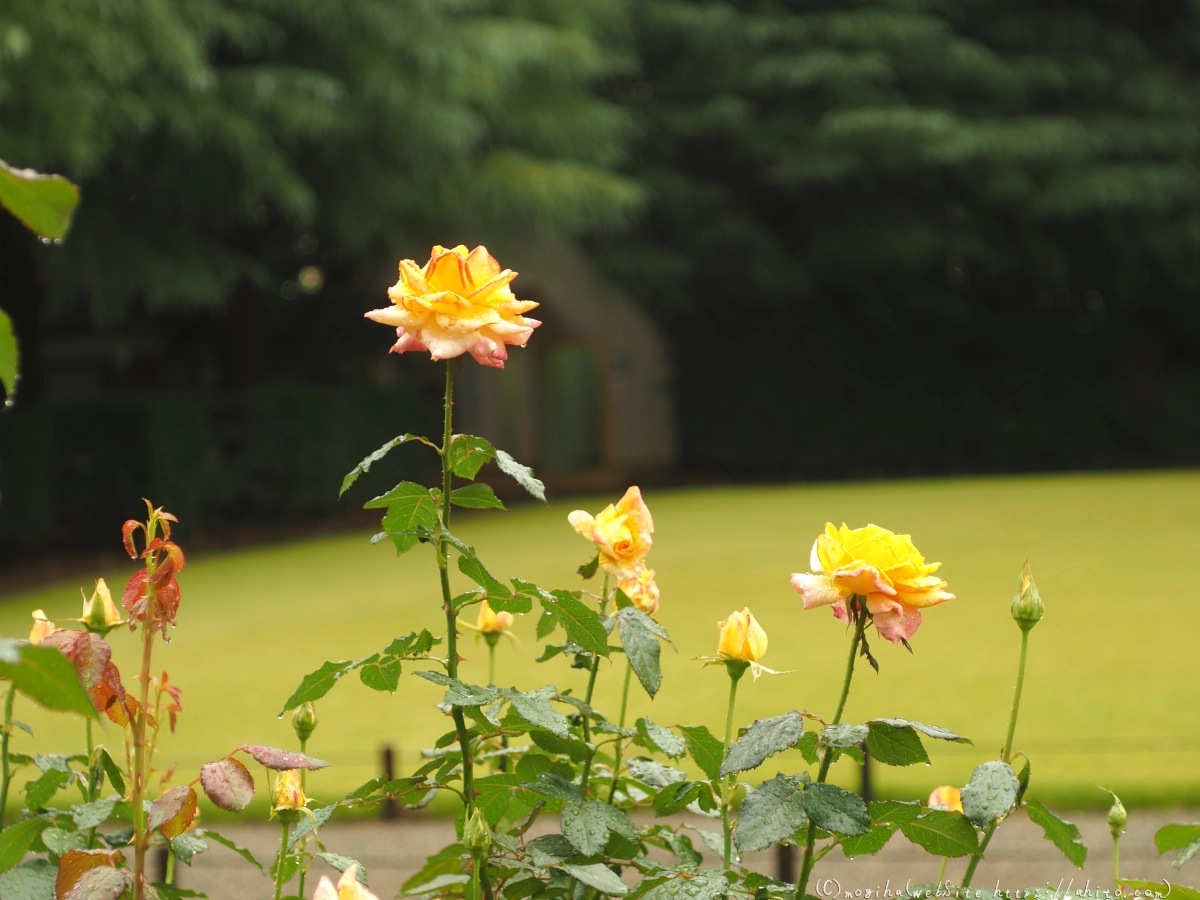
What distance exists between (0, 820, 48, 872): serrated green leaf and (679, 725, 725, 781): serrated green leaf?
1.76 feet

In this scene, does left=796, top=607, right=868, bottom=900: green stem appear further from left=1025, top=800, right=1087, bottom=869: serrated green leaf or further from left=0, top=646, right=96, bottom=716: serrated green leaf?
left=0, top=646, right=96, bottom=716: serrated green leaf

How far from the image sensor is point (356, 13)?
36.0 ft

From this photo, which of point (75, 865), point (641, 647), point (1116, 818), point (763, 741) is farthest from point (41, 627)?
point (1116, 818)

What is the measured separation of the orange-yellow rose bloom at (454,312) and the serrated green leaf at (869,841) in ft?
1.44

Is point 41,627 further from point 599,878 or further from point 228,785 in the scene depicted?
point 599,878

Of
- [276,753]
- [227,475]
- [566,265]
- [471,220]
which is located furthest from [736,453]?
[276,753]

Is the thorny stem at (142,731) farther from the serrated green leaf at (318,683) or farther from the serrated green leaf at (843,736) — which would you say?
the serrated green leaf at (843,736)

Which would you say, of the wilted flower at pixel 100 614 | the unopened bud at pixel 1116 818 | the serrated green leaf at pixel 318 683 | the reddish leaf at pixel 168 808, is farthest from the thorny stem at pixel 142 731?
the unopened bud at pixel 1116 818

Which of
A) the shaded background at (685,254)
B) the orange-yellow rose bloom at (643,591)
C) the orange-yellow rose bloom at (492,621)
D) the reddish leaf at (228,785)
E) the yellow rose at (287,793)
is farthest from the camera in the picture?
the shaded background at (685,254)

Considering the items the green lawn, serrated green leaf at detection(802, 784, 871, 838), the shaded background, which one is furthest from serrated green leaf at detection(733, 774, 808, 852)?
the shaded background

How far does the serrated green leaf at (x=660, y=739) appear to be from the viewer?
46.8 inches

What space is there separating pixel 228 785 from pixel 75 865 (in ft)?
0.49

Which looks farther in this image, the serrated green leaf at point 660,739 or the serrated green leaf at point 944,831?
the serrated green leaf at point 660,739

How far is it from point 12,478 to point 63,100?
2891 mm
